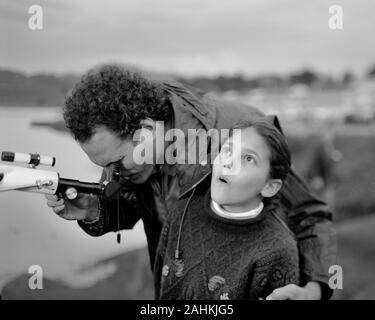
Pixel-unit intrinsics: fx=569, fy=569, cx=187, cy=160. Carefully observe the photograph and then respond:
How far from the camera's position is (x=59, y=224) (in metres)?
1.41

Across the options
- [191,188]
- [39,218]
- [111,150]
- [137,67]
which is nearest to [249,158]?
[191,188]

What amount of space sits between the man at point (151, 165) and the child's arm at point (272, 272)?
0.02 meters

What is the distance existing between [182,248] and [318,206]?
1.07 feet

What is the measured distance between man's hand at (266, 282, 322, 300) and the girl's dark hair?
0.71 ft

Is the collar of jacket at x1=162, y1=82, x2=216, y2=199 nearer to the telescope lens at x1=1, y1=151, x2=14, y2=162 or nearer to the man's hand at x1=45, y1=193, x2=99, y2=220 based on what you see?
the man's hand at x1=45, y1=193, x2=99, y2=220

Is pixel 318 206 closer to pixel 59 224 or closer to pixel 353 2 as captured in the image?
pixel 353 2

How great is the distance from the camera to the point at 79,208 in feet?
3.86

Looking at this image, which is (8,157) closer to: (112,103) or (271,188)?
(112,103)

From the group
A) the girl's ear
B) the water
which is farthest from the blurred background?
the girl's ear

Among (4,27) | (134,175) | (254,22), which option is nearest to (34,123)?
(4,27)

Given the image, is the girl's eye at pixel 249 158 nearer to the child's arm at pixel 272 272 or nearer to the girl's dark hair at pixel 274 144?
the girl's dark hair at pixel 274 144

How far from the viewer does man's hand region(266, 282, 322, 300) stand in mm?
1072

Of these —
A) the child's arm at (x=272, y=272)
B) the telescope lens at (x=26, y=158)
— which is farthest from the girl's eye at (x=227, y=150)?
the telescope lens at (x=26, y=158)

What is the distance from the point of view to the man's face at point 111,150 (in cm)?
110
